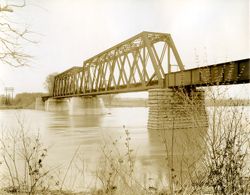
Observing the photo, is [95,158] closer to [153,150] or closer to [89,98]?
[153,150]

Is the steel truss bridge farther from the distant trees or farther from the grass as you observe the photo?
the distant trees

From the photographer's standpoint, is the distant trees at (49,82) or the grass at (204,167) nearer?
the grass at (204,167)

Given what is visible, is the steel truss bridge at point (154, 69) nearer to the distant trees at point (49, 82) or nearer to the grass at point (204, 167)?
the grass at point (204, 167)

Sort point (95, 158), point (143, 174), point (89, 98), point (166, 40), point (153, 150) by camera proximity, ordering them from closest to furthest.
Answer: point (143, 174) → point (95, 158) → point (153, 150) → point (166, 40) → point (89, 98)

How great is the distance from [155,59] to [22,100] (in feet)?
269

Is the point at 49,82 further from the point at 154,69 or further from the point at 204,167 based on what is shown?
the point at 204,167

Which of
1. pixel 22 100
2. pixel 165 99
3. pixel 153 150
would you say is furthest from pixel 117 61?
pixel 22 100

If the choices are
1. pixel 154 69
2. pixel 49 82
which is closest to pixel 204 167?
pixel 154 69

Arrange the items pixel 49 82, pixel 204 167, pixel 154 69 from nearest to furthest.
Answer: pixel 204 167 < pixel 154 69 < pixel 49 82

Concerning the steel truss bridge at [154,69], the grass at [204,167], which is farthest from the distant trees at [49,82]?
the grass at [204,167]

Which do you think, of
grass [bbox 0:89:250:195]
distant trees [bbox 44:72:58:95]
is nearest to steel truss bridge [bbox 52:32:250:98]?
grass [bbox 0:89:250:195]

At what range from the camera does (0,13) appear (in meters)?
4.49

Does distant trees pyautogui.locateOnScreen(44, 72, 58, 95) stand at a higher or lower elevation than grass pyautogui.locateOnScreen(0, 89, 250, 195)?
higher

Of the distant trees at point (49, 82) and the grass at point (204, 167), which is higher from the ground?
the distant trees at point (49, 82)
